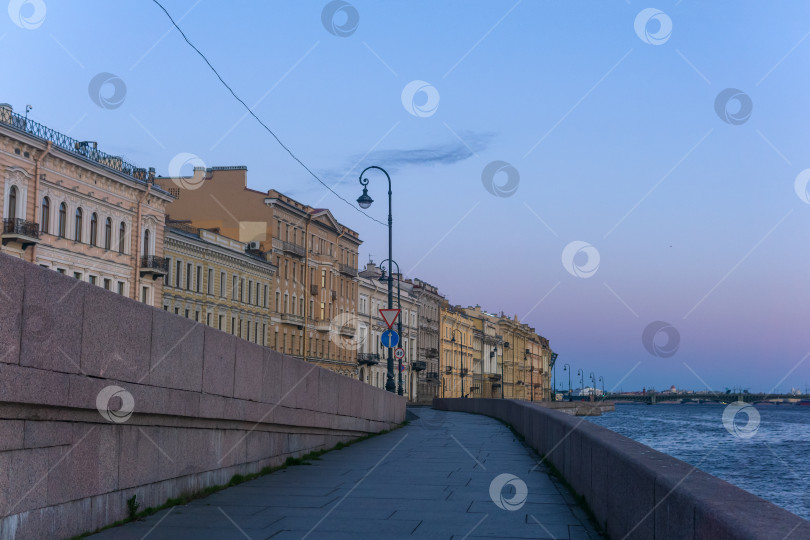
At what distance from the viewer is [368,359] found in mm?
89188

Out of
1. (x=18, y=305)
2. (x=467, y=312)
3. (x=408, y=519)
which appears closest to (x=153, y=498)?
(x=408, y=519)

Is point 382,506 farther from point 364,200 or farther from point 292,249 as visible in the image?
point 292,249

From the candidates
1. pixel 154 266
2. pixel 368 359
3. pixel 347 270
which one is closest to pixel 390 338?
pixel 154 266

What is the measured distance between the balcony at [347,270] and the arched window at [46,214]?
4127 cm

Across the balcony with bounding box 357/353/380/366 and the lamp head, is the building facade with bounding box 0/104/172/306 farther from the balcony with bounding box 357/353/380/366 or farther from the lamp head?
the balcony with bounding box 357/353/380/366

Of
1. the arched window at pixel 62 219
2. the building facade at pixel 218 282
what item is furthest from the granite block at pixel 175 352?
the building facade at pixel 218 282

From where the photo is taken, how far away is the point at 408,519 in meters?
8.62

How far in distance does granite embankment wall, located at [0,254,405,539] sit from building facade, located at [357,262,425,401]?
73332mm

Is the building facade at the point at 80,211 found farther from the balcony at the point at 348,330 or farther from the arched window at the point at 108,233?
the balcony at the point at 348,330

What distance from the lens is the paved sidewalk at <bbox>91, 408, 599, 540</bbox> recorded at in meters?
7.80

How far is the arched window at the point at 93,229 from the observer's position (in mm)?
48969

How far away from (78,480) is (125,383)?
905 millimetres

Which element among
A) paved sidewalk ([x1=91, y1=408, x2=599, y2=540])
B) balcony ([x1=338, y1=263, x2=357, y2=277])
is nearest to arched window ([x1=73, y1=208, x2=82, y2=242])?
paved sidewalk ([x1=91, y1=408, x2=599, y2=540])

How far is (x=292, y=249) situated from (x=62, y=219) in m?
29.8
